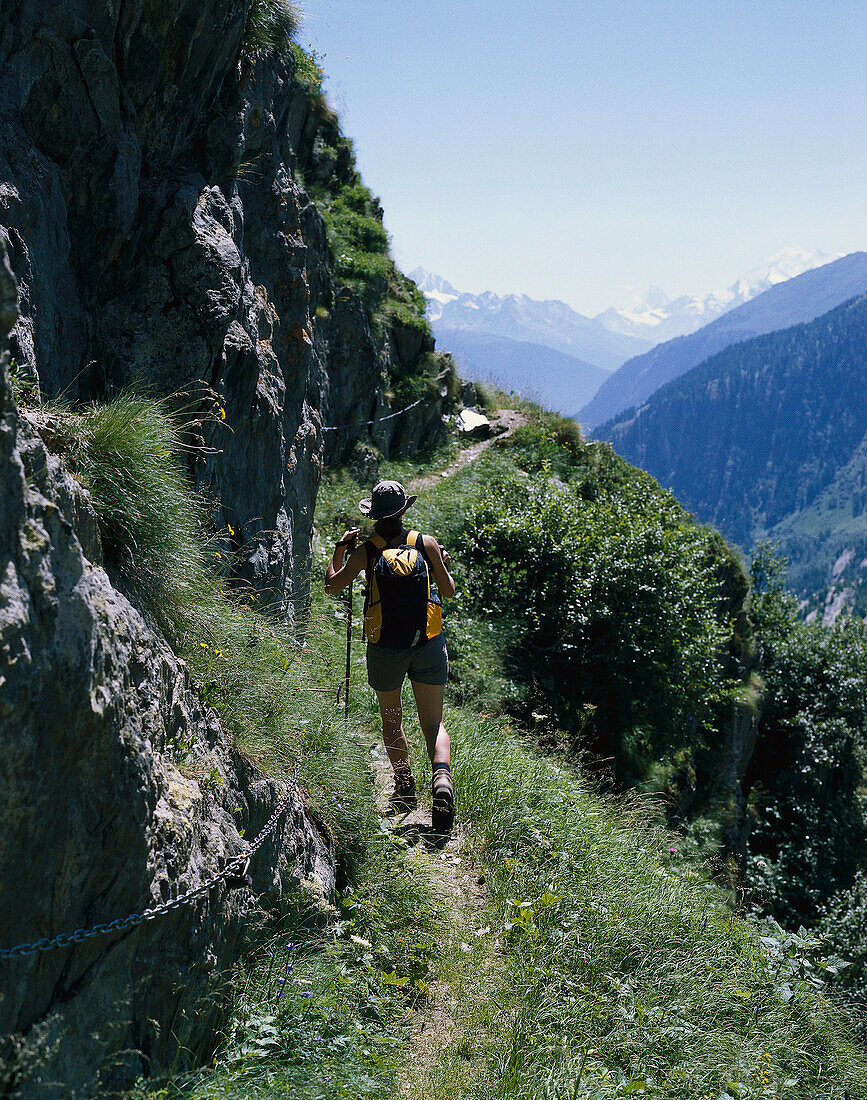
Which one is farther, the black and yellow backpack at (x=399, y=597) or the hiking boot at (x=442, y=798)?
the hiking boot at (x=442, y=798)

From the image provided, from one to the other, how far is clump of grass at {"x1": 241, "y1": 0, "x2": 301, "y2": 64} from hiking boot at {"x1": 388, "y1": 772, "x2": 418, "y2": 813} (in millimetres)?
6223

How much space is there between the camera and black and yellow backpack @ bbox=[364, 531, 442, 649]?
487 cm

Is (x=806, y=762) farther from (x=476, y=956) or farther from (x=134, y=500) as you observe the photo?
(x=134, y=500)

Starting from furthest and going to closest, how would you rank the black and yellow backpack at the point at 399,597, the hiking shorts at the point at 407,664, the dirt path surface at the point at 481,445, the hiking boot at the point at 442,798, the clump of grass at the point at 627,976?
the dirt path surface at the point at 481,445, the hiking shorts at the point at 407,664, the hiking boot at the point at 442,798, the black and yellow backpack at the point at 399,597, the clump of grass at the point at 627,976

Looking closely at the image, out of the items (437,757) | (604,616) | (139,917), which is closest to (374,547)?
(437,757)

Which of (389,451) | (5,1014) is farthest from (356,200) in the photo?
(5,1014)

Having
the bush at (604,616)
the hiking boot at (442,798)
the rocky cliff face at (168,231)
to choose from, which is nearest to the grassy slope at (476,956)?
the hiking boot at (442,798)

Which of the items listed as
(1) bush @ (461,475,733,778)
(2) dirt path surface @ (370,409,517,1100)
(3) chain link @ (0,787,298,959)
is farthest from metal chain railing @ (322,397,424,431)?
(3) chain link @ (0,787,298,959)

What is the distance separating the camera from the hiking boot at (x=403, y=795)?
17.6 feet

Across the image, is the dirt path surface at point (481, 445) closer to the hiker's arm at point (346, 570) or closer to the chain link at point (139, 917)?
the hiker's arm at point (346, 570)

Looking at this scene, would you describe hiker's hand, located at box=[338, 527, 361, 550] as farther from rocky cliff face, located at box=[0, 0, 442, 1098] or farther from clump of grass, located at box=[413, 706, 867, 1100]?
clump of grass, located at box=[413, 706, 867, 1100]

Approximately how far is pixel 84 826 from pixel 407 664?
9.63 ft

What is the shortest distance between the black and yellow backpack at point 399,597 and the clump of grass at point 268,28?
482cm

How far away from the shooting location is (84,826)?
7.63 feet
